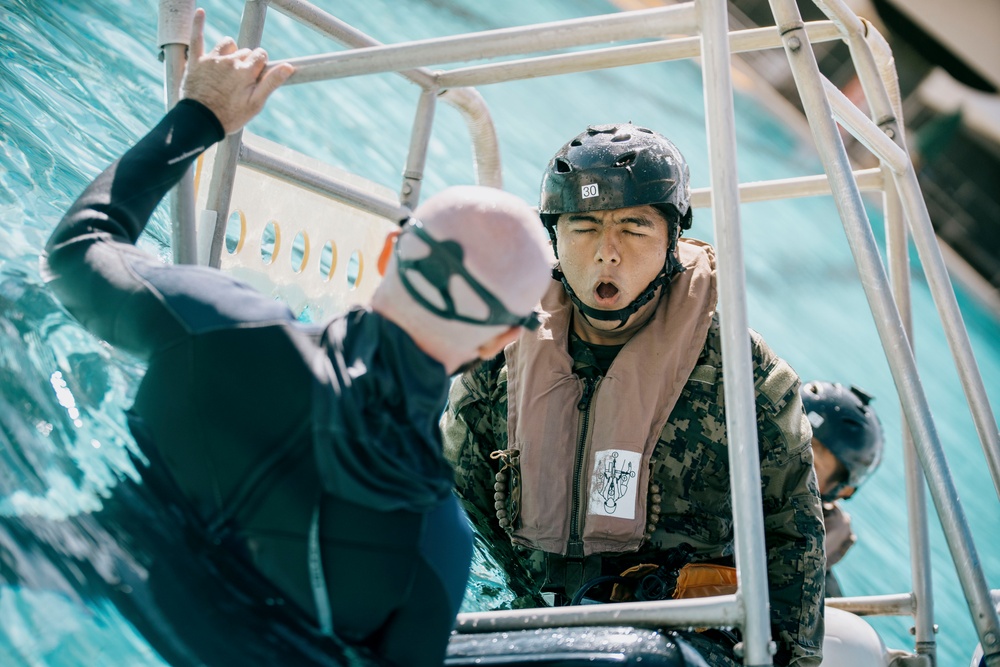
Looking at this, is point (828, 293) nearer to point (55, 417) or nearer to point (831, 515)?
point (831, 515)

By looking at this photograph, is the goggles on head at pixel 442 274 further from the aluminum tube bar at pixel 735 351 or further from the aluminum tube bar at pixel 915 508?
the aluminum tube bar at pixel 915 508

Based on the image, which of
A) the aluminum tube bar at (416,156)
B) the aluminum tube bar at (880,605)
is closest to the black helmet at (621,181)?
the aluminum tube bar at (416,156)

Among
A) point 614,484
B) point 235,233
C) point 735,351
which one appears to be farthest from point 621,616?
point 235,233

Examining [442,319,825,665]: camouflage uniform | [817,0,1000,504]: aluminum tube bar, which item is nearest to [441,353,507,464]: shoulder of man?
[442,319,825,665]: camouflage uniform

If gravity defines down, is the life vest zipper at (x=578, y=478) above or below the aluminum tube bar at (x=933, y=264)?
below

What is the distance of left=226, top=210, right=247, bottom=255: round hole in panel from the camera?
2602 mm

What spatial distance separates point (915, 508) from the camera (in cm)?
242

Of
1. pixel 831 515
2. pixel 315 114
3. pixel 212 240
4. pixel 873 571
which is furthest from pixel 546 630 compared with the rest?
pixel 315 114

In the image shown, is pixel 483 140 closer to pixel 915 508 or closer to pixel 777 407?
pixel 777 407

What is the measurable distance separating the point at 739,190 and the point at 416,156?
94cm

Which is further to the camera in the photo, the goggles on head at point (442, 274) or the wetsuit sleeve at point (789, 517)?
the wetsuit sleeve at point (789, 517)

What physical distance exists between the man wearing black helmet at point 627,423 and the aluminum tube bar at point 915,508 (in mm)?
515

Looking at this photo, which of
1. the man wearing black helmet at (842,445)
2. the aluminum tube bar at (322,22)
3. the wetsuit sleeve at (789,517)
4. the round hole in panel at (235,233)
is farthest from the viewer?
the man wearing black helmet at (842,445)

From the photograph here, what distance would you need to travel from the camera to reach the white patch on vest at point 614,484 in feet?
6.50
